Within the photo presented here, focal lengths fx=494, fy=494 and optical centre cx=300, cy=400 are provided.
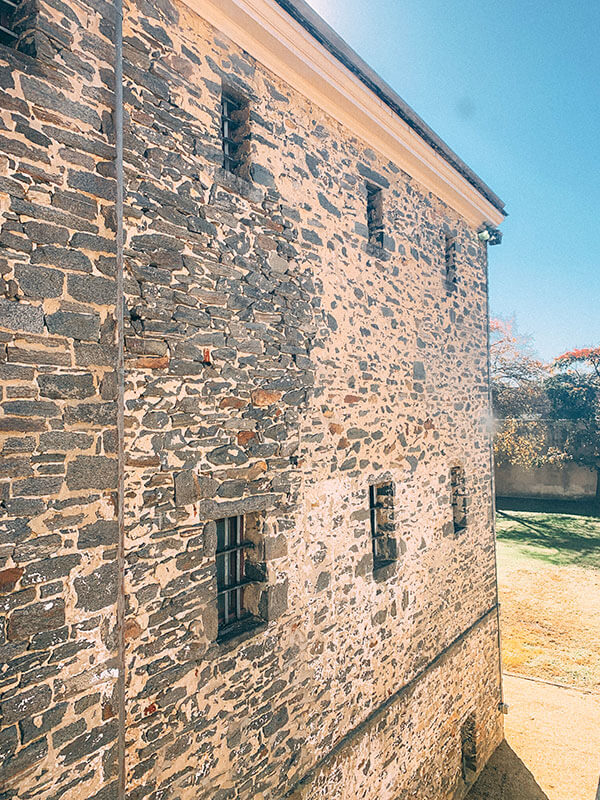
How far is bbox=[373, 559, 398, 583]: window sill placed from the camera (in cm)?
588

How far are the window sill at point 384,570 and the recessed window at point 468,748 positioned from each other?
12.5 feet

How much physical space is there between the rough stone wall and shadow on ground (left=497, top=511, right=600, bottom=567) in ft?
52.0

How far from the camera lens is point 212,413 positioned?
3959 mm

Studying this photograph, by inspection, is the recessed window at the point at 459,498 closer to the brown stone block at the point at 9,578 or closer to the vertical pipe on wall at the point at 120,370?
the vertical pipe on wall at the point at 120,370

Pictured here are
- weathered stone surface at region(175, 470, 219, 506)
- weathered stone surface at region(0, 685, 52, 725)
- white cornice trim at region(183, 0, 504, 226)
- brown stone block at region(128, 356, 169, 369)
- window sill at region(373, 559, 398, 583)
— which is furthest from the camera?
window sill at region(373, 559, 398, 583)

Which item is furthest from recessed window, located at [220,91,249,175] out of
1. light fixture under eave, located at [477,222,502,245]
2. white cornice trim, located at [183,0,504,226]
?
light fixture under eave, located at [477,222,502,245]

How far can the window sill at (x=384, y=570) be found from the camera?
232 inches

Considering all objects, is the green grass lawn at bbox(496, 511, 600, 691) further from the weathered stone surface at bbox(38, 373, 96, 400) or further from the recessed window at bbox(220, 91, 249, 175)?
the recessed window at bbox(220, 91, 249, 175)

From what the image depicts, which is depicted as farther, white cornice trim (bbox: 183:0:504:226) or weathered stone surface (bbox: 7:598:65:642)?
white cornice trim (bbox: 183:0:504:226)

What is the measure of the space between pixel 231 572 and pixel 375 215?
4622 millimetres

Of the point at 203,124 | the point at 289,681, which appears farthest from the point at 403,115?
the point at 289,681

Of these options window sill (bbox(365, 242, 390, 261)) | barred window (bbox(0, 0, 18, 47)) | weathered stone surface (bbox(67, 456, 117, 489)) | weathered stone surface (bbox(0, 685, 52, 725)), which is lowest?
weathered stone surface (bbox(0, 685, 52, 725))

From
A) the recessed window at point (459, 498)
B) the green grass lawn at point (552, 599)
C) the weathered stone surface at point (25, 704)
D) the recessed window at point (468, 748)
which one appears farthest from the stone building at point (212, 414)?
the green grass lawn at point (552, 599)

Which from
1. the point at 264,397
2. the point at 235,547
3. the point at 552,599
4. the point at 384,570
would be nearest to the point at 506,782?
the point at 384,570
